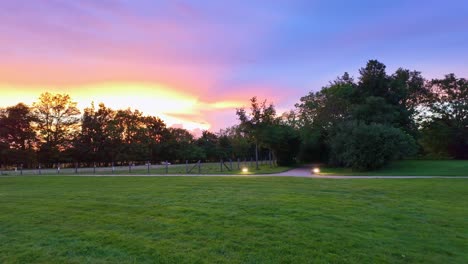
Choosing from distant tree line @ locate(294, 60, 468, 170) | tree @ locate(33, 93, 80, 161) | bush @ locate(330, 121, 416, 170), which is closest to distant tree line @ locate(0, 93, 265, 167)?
tree @ locate(33, 93, 80, 161)

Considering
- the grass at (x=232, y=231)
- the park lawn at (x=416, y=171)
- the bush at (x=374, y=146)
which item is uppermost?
Answer: the bush at (x=374, y=146)

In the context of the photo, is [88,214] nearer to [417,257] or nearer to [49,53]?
[417,257]

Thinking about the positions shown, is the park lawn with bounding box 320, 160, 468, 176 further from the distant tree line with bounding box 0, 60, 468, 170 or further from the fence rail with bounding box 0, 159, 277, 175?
the fence rail with bounding box 0, 159, 277, 175

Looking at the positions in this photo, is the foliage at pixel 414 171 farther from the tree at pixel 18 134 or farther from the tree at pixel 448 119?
the tree at pixel 18 134

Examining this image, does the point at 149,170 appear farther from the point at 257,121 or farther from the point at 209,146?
the point at 209,146

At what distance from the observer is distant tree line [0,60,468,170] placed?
101 ft

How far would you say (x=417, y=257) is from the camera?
502cm

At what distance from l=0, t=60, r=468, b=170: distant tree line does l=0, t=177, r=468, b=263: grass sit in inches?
833

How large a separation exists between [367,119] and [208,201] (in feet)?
102

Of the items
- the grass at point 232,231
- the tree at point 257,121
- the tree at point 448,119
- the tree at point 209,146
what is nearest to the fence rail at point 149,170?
the tree at point 257,121

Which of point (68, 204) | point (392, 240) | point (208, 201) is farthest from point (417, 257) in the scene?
point (68, 204)

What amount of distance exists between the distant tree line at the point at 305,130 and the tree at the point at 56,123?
16 cm

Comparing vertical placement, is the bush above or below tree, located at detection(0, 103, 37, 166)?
below

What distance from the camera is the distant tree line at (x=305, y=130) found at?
3091 centimetres
